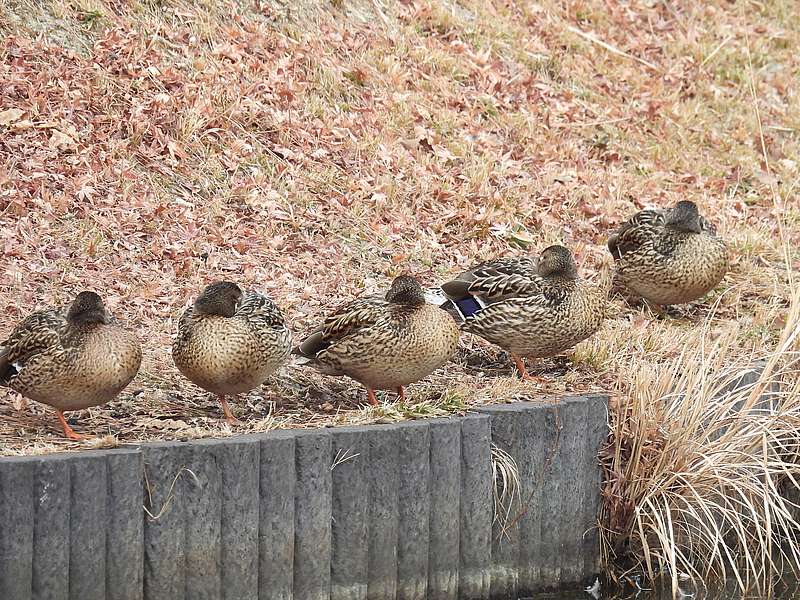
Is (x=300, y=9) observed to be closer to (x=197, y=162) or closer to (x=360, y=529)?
(x=197, y=162)

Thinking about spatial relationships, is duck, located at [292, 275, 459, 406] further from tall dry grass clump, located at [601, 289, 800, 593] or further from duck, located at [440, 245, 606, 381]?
tall dry grass clump, located at [601, 289, 800, 593]

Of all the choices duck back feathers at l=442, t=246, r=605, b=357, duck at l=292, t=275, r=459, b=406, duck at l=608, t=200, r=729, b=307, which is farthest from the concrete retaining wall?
duck at l=608, t=200, r=729, b=307

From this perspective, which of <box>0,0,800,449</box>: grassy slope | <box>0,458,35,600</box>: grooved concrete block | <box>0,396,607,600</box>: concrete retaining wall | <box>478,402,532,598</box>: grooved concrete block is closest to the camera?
<box>0,458,35,600</box>: grooved concrete block

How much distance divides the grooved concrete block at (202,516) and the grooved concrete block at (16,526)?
1.97 feet

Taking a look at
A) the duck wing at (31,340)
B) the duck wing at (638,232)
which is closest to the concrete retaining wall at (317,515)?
the duck wing at (31,340)

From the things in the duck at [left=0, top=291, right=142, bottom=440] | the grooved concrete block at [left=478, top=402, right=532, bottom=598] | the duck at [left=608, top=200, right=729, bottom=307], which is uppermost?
the duck at [left=608, top=200, right=729, bottom=307]

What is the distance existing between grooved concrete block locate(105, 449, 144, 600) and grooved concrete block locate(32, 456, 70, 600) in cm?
A: 18

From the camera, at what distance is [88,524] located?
4.53 m

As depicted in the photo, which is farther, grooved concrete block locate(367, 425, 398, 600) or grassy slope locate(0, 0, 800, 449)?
grassy slope locate(0, 0, 800, 449)

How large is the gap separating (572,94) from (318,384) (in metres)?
5.86

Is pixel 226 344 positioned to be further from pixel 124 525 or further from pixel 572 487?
pixel 572 487

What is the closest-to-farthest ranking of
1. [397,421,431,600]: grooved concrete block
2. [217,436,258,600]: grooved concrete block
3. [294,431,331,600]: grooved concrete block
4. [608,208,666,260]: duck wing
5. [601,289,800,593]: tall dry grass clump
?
[217,436,258,600]: grooved concrete block → [294,431,331,600]: grooved concrete block → [397,421,431,600]: grooved concrete block → [601,289,800,593]: tall dry grass clump → [608,208,666,260]: duck wing

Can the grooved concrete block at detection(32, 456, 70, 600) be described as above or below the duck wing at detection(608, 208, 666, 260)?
below

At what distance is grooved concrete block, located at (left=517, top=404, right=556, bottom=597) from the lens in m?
5.80
